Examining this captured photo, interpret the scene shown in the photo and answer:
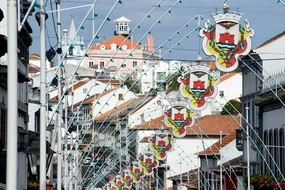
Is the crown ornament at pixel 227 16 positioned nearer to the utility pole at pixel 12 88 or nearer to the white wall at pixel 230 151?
the utility pole at pixel 12 88

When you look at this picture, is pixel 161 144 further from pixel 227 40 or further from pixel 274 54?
pixel 227 40

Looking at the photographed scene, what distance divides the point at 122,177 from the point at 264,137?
2575 cm

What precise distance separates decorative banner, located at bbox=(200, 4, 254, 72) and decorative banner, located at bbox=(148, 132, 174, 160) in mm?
30607

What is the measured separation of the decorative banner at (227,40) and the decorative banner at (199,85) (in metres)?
8.26

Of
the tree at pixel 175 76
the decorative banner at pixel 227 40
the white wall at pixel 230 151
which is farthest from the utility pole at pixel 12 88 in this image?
the white wall at pixel 230 151

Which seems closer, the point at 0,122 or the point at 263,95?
the point at 0,122

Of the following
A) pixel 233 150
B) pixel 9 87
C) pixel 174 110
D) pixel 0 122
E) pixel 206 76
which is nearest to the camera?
pixel 9 87

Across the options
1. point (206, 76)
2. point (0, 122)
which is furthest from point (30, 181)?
point (0, 122)

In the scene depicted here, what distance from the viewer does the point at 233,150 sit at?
87.2 meters

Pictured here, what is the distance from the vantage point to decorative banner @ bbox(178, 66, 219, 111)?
1864 inches

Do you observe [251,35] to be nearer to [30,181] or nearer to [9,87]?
[9,87]

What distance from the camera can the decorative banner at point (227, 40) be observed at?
1513 inches

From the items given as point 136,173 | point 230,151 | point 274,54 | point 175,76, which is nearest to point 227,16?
point 274,54

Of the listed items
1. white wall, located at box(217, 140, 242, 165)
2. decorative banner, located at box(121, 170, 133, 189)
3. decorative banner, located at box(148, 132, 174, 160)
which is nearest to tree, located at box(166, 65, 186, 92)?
decorative banner, located at box(148, 132, 174, 160)
